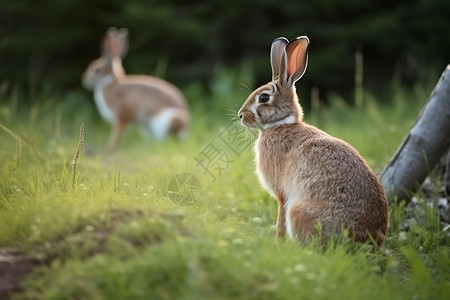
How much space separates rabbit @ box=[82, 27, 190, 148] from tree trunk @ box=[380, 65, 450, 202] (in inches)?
198

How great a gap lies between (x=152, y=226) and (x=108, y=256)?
0.30 meters

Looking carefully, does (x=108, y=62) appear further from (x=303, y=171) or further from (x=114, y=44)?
(x=303, y=171)

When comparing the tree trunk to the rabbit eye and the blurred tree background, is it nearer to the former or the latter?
the rabbit eye

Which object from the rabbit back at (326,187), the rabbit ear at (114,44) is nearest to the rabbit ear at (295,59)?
the rabbit back at (326,187)

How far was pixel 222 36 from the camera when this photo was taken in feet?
43.3

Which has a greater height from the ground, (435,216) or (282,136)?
(282,136)

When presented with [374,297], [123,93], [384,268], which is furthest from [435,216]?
[123,93]

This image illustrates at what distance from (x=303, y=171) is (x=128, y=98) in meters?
6.78

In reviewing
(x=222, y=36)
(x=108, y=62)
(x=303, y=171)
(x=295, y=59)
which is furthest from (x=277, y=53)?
(x=222, y=36)

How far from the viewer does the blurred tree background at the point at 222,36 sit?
11852 mm

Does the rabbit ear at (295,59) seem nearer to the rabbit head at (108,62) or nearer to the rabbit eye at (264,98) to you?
the rabbit eye at (264,98)

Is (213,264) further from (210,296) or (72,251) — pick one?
(72,251)

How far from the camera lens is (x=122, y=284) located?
3.30 m

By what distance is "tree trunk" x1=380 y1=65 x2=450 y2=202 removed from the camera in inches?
223
